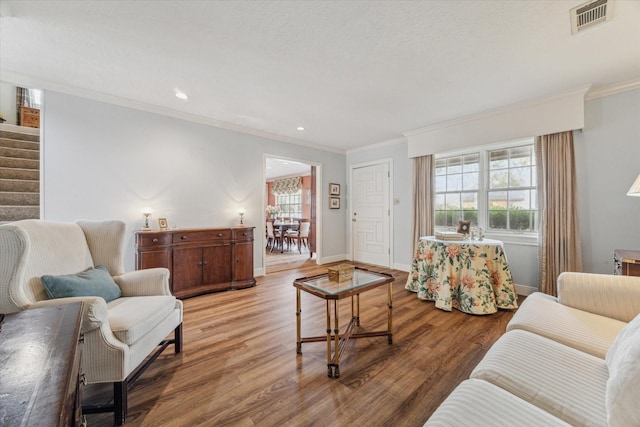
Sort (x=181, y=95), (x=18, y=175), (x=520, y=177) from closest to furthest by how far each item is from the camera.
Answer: (x=181, y=95) → (x=520, y=177) → (x=18, y=175)

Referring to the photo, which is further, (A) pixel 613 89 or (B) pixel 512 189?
(B) pixel 512 189

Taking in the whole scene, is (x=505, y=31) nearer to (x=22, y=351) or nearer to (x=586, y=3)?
(x=586, y=3)

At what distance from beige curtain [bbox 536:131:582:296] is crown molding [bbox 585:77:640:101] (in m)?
0.44

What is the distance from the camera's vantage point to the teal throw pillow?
146cm

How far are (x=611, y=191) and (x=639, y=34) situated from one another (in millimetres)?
1558

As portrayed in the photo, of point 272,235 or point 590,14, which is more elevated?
point 590,14

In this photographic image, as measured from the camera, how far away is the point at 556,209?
293 centimetres

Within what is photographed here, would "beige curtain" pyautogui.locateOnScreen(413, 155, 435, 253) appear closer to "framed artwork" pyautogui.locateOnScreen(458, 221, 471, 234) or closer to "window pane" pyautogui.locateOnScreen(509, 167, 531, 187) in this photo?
"framed artwork" pyautogui.locateOnScreen(458, 221, 471, 234)

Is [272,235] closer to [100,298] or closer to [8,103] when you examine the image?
[8,103]

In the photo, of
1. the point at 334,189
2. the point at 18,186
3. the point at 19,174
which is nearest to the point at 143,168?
the point at 18,186

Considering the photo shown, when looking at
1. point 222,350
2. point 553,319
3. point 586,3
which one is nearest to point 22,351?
point 222,350

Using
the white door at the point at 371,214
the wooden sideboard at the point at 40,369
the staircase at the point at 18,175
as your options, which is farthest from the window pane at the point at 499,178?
the staircase at the point at 18,175

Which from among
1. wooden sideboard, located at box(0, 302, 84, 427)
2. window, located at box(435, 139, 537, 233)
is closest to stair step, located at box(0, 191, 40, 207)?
wooden sideboard, located at box(0, 302, 84, 427)

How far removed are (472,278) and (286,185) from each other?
7.69m
